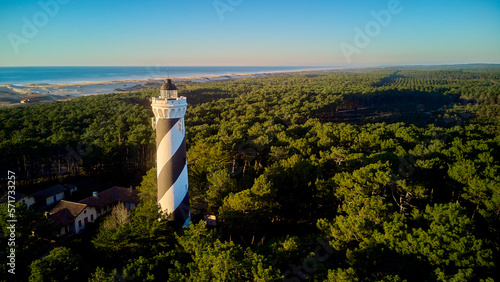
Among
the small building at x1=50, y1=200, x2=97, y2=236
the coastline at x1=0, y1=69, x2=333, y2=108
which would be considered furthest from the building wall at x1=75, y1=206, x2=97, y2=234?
the coastline at x1=0, y1=69, x2=333, y2=108

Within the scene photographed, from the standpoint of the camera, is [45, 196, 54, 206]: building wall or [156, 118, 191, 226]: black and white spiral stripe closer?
[156, 118, 191, 226]: black and white spiral stripe

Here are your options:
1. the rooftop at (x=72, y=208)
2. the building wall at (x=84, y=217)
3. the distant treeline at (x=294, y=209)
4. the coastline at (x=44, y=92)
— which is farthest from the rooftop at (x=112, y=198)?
the coastline at (x=44, y=92)

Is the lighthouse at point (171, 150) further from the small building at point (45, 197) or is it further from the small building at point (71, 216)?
the small building at point (45, 197)

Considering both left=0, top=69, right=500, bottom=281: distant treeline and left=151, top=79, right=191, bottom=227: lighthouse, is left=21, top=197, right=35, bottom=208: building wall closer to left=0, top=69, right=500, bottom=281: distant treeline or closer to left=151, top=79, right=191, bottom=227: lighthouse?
left=0, top=69, right=500, bottom=281: distant treeline

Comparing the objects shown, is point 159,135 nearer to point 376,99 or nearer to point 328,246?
point 328,246

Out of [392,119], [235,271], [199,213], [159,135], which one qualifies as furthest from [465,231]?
[392,119]

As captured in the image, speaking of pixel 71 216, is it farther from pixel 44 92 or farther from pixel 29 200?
pixel 44 92
